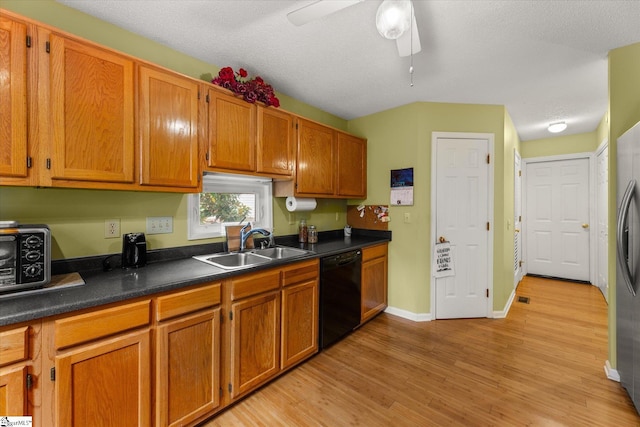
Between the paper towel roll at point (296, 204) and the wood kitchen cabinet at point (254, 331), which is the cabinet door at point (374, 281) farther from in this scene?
the wood kitchen cabinet at point (254, 331)

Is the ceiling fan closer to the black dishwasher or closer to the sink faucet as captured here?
the sink faucet

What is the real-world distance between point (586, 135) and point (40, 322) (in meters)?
6.31

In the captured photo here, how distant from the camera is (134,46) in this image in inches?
72.3

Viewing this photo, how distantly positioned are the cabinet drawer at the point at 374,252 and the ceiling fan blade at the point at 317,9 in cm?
204

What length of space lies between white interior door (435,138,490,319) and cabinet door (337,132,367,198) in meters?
0.86

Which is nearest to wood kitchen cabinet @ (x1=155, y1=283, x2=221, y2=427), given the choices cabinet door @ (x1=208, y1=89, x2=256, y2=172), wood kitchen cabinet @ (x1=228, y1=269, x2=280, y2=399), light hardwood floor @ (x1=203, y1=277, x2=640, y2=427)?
wood kitchen cabinet @ (x1=228, y1=269, x2=280, y2=399)

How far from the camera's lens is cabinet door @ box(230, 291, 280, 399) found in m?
1.71

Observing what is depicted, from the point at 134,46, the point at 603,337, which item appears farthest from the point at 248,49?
the point at 603,337

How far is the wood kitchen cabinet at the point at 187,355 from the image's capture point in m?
1.40

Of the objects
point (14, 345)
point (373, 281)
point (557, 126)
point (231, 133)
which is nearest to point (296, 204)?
point (231, 133)

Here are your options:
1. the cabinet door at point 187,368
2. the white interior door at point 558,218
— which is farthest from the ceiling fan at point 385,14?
the white interior door at point 558,218

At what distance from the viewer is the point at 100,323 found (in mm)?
1210

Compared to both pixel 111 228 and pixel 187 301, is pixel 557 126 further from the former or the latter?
pixel 111 228

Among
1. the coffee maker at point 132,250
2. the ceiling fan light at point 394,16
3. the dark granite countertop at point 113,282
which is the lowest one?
the dark granite countertop at point 113,282
